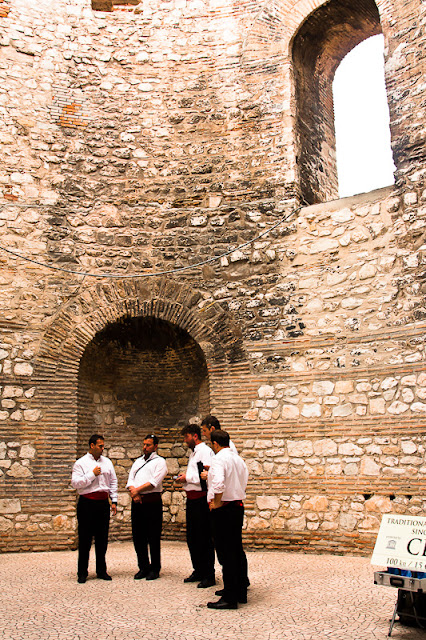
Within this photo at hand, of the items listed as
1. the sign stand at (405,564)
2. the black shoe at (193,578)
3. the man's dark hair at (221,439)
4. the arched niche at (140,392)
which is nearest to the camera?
the sign stand at (405,564)

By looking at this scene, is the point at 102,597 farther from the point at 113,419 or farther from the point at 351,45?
the point at 351,45

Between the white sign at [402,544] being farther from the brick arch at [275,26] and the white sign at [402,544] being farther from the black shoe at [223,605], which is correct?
the brick arch at [275,26]

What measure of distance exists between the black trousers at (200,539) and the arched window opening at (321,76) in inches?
186

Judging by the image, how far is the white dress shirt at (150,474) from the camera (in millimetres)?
5910

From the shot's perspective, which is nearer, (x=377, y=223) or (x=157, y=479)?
(x=157, y=479)

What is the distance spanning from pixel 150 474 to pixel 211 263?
350 centimetres

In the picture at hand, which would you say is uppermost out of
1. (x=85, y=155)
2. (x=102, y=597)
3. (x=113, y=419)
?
(x=85, y=155)

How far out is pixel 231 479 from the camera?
15.5 feet

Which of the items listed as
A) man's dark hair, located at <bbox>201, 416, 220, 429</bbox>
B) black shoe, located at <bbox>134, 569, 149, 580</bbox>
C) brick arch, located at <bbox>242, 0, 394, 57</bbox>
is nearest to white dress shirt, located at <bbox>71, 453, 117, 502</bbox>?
black shoe, located at <bbox>134, 569, 149, 580</bbox>

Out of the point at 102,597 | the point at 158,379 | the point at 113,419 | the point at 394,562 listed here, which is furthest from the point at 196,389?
the point at 394,562

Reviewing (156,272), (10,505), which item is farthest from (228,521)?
(156,272)

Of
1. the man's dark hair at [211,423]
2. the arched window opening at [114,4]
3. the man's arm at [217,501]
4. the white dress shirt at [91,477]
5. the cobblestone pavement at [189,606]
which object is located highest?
the arched window opening at [114,4]

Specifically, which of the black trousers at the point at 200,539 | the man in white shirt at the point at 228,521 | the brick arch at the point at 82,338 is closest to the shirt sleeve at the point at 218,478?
the man in white shirt at the point at 228,521

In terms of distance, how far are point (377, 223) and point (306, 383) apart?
2.20 metres
